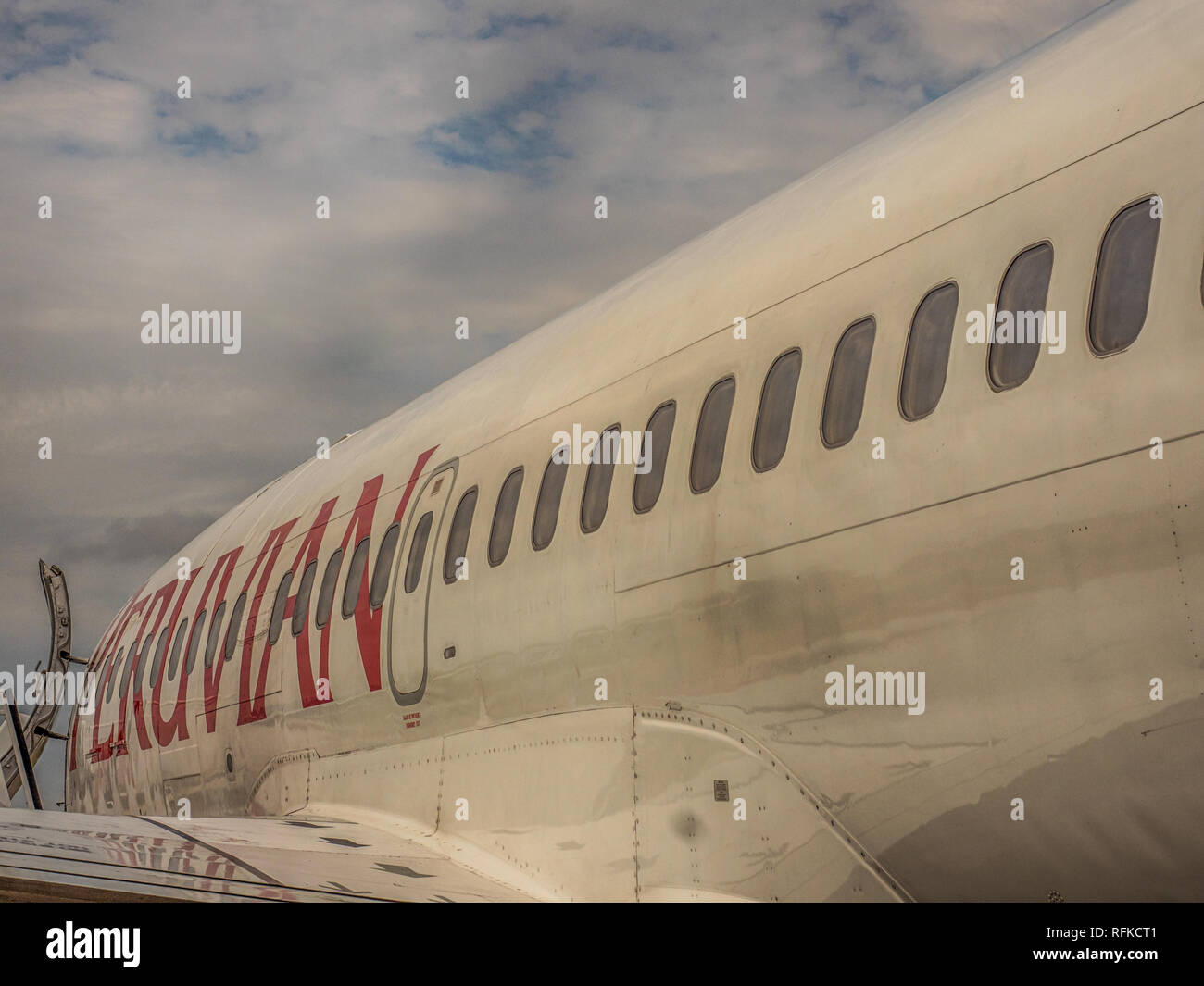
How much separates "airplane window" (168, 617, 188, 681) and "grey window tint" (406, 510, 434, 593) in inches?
240

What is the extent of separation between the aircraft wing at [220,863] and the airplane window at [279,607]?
2.71 m

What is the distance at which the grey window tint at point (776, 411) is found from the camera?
6914 millimetres

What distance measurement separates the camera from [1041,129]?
5.89 meters

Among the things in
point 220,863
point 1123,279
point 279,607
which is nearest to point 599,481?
point 220,863

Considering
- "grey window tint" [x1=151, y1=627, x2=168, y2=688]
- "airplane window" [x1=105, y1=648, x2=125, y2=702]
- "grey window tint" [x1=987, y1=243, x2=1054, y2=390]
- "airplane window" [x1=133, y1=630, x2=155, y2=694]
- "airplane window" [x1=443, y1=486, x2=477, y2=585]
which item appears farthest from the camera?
"airplane window" [x1=105, y1=648, x2=125, y2=702]

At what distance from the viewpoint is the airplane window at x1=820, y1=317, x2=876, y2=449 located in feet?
21.1

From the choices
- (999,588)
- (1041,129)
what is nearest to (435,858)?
(999,588)

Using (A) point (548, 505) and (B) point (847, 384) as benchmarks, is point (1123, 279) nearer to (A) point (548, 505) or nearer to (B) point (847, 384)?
(B) point (847, 384)

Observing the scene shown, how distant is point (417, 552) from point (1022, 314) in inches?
246

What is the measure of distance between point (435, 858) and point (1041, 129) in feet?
20.3

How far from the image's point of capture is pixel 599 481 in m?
8.52
